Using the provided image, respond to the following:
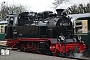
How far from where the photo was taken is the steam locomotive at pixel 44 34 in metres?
15.9

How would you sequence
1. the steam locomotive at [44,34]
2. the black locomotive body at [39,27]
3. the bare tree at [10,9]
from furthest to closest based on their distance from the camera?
the bare tree at [10,9]
the black locomotive body at [39,27]
the steam locomotive at [44,34]

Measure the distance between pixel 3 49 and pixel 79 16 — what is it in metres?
6.08

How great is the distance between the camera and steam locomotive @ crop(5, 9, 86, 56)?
52.3ft

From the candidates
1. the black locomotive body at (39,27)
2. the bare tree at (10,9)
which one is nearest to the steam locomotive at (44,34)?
the black locomotive body at (39,27)

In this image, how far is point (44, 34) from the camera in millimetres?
17281

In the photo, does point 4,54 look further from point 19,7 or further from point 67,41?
point 19,7

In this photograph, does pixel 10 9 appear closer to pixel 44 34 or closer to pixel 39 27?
pixel 39 27

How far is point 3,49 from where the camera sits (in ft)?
52.6

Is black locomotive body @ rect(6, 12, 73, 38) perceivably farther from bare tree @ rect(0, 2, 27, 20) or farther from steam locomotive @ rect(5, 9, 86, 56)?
bare tree @ rect(0, 2, 27, 20)

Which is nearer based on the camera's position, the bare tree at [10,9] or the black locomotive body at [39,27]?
the black locomotive body at [39,27]

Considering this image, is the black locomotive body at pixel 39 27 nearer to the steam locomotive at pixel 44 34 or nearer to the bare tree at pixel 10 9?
the steam locomotive at pixel 44 34

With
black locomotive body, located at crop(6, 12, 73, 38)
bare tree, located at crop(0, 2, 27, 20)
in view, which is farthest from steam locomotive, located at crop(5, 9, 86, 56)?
bare tree, located at crop(0, 2, 27, 20)

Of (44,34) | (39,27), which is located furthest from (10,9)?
(44,34)

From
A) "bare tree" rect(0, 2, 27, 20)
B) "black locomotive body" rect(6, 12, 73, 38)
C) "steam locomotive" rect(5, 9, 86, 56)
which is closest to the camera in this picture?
"steam locomotive" rect(5, 9, 86, 56)
